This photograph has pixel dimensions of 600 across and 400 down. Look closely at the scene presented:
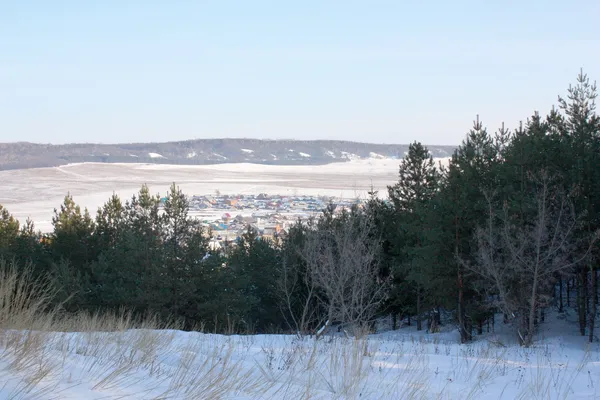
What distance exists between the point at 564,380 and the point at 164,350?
424cm

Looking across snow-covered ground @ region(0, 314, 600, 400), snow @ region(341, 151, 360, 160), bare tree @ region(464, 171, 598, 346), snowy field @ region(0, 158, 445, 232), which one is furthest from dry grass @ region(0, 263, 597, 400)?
snow @ region(341, 151, 360, 160)

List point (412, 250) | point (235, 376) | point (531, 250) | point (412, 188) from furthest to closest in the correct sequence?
1. point (412, 188)
2. point (412, 250)
3. point (531, 250)
4. point (235, 376)

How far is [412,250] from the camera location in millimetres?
21766

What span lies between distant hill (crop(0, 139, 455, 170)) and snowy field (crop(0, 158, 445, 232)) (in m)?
1.61

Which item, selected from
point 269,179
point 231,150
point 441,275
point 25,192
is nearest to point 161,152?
point 231,150

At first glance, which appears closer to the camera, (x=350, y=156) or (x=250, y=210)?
(x=250, y=210)

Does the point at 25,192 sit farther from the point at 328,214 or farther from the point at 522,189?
the point at 522,189

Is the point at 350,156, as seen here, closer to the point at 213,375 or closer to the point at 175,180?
the point at 175,180

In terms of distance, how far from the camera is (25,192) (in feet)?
261

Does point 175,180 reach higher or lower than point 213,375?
lower

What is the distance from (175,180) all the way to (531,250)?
79.0 m

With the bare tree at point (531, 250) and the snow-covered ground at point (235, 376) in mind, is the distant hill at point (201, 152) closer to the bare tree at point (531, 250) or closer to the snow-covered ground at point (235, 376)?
the bare tree at point (531, 250)

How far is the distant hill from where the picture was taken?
312 ft

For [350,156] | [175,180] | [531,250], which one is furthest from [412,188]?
[350,156]
